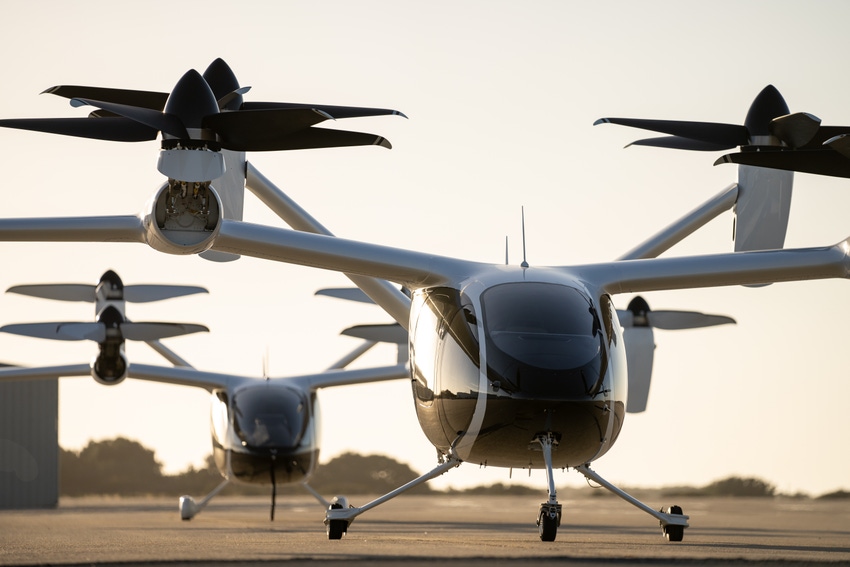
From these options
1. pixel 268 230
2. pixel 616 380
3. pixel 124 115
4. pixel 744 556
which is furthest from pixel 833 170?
pixel 124 115

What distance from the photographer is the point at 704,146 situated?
19844 millimetres

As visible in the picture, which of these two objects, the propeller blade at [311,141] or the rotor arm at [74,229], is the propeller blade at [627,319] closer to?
the propeller blade at [311,141]

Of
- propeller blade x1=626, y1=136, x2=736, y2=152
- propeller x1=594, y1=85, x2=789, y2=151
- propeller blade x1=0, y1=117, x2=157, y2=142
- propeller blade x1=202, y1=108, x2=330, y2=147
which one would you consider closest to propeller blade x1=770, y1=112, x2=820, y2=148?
propeller x1=594, y1=85, x2=789, y2=151

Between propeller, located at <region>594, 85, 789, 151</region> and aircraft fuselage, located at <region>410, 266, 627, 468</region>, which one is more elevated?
propeller, located at <region>594, 85, 789, 151</region>

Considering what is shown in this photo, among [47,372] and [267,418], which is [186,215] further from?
[47,372]

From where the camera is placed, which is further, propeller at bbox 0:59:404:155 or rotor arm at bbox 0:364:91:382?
rotor arm at bbox 0:364:91:382

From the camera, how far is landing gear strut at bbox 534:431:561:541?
47.1 ft

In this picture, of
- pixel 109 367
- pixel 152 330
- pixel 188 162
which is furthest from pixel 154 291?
pixel 188 162

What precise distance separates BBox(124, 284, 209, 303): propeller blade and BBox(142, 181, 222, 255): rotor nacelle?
34.2 feet

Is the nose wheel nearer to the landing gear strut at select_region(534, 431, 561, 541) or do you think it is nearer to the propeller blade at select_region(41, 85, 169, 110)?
the landing gear strut at select_region(534, 431, 561, 541)

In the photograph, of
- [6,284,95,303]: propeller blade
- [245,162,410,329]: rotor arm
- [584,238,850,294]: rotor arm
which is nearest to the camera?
[584,238,850,294]: rotor arm

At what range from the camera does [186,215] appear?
15.0 m

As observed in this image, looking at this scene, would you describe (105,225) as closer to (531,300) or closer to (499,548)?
(531,300)

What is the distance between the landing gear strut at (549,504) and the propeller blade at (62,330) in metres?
12.3
